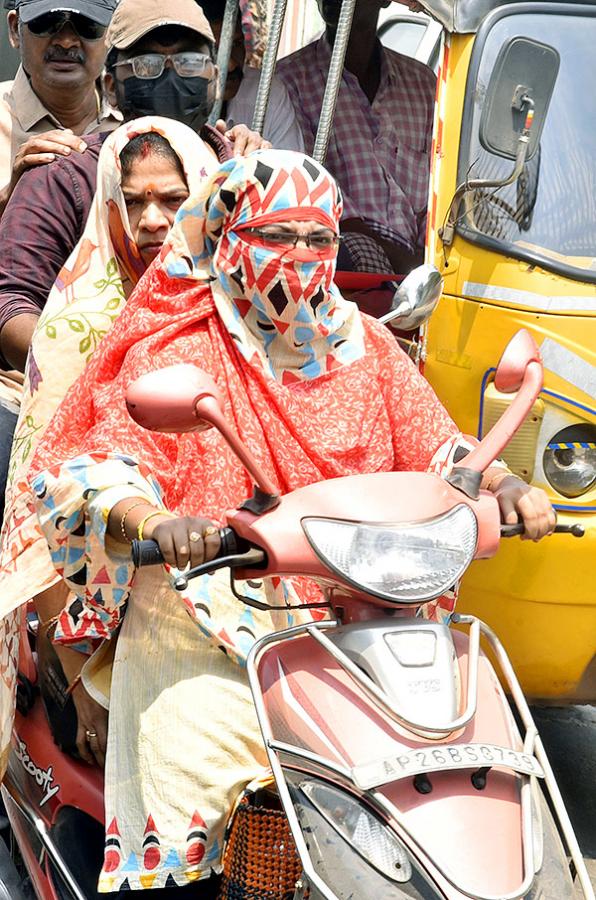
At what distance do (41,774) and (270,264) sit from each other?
3.91ft

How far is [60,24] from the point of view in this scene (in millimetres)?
4379

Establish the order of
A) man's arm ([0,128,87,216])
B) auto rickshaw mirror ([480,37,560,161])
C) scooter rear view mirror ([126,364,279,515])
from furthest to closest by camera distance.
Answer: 1. man's arm ([0,128,87,216])
2. auto rickshaw mirror ([480,37,560,161])
3. scooter rear view mirror ([126,364,279,515])

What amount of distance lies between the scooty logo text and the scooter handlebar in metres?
0.94

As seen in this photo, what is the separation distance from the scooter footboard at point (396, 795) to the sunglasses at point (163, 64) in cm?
249

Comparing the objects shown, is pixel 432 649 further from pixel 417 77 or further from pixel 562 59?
pixel 417 77

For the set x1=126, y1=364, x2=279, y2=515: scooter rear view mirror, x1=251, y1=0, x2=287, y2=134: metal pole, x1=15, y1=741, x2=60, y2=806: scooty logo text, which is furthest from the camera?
x1=251, y1=0, x2=287, y2=134: metal pole

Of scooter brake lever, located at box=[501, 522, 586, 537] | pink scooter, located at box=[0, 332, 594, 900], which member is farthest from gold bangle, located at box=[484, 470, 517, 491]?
pink scooter, located at box=[0, 332, 594, 900]

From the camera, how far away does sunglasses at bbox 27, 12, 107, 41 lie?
14.3 feet

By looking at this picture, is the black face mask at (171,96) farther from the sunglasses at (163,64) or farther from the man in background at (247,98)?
the man in background at (247,98)

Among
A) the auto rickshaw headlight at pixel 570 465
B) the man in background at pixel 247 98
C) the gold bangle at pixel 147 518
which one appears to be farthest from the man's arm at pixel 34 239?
the gold bangle at pixel 147 518

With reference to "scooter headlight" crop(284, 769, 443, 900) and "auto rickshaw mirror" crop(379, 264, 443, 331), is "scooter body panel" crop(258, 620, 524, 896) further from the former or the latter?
"auto rickshaw mirror" crop(379, 264, 443, 331)

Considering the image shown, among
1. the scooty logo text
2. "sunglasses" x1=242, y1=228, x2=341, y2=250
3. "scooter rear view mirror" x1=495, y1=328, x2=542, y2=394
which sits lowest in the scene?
the scooty logo text

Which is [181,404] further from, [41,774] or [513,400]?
[41,774]

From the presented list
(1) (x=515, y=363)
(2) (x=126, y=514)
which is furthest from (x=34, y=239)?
(1) (x=515, y=363)
